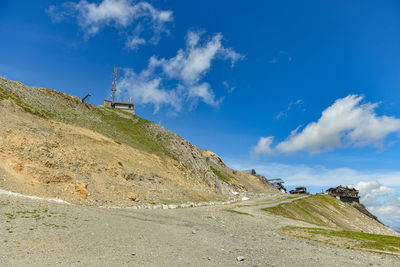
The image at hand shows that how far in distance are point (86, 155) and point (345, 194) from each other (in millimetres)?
121356

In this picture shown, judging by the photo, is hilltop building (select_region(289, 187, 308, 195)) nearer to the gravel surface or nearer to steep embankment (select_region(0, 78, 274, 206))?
steep embankment (select_region(0, 78, 274, 206))

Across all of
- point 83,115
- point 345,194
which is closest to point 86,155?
point 83,115

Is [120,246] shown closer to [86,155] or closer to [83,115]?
[86,155]

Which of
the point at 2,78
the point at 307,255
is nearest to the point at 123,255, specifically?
the point at 307,255

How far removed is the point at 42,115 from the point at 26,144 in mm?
17912

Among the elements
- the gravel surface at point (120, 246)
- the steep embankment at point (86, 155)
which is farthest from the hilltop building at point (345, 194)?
the gravel surface at point (120, 246)

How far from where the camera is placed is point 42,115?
47.3m

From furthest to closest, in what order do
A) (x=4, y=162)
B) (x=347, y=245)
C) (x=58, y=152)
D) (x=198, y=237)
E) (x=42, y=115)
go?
(x=42, y=115) < (x=58, y=152) < (x=4, y=162) < (x=347, y=245) < (x=198, y=237)

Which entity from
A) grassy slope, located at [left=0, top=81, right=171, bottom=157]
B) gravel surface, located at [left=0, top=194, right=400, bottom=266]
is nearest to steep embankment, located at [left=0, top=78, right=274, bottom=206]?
grassy slope, located at [left=0, top=81, right=171, bottom=157]

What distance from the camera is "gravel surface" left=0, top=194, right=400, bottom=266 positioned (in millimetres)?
11797

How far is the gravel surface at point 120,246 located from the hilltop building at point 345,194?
11634 centimetres

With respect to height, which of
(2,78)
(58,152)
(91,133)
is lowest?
(58,152)

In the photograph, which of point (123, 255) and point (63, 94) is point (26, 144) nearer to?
point (123, 255)

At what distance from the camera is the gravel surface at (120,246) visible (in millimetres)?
11797
